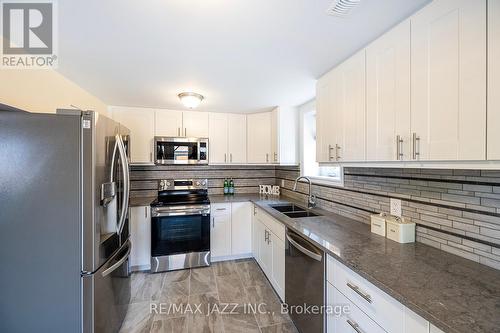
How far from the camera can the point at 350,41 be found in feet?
4.65

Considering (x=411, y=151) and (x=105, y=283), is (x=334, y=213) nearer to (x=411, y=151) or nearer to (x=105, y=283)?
(x=411, y=151)

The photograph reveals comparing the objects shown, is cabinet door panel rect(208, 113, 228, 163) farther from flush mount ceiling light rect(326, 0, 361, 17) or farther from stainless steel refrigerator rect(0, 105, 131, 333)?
flush mount ceiling light rect(326, 0, 361, 17)

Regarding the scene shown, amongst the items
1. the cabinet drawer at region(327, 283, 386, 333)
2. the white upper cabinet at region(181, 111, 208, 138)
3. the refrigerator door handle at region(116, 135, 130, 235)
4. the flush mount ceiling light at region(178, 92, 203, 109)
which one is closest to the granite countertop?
the cabinet drawer at region(327, 283, 386, 333)

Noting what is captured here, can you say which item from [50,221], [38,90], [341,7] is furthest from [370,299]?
[38,90]

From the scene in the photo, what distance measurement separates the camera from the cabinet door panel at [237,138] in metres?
3.39

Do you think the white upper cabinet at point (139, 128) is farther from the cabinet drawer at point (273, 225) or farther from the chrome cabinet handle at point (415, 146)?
the chrome cabinet handle at point (415, 146)

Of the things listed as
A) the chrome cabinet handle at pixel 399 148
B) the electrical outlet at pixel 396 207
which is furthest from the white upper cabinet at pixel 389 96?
the electrical outlet at pixel 396 207

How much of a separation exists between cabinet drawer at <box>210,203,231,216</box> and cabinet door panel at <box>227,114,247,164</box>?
741 millimetres

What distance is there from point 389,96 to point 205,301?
94.4 inches

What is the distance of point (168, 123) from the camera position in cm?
314

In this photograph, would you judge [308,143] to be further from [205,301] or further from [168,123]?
[205,301]

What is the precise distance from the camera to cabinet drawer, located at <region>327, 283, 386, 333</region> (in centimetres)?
102

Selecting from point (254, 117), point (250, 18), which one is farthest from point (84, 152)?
point (254, 117)

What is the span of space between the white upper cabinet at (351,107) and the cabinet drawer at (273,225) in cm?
87
